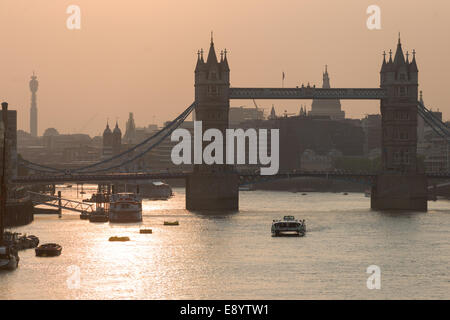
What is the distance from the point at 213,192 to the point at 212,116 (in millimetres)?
8693

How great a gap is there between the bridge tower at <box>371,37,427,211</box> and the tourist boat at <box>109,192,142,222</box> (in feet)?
100

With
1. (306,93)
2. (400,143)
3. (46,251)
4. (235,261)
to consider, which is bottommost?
(235,261)

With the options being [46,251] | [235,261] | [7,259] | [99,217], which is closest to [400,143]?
[99,217]

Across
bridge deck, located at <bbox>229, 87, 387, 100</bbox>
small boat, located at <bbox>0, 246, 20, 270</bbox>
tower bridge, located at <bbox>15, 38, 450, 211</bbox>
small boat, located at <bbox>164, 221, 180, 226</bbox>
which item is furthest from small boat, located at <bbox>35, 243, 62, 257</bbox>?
bridge deck, located at <bbox>229, 87, 387, 100</bbox>

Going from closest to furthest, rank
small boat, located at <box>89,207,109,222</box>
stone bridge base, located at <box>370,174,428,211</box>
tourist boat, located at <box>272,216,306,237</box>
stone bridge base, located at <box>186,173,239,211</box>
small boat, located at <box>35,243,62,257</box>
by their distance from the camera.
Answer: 1. small boat, located at <box>35,243,62,257</box>
2. tourist boat, located at <box>272,216,306,237</box>
3. small boat, located at <box>89,207,109,222</box>
4. stone bridge base, located at <box>186,173,239,211</box>
5. stone bridge base, located at <box>370,174,428,211</box>

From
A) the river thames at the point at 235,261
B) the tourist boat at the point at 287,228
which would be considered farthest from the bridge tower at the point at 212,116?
the tourist boat at the point at 287,228

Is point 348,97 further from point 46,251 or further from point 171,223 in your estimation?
point 46,251

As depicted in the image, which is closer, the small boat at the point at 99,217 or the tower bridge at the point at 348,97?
the small boat at the point at 99,217

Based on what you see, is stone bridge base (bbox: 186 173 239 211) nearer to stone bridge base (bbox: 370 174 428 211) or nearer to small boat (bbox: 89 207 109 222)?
small boat (bbox: 89 207 109 222)

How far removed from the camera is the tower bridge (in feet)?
473

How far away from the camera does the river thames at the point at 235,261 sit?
7419 centimetres

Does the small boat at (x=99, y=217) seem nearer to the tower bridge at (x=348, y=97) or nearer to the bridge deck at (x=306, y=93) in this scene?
the tower bridge at (x=348, y=97)

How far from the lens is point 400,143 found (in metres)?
150

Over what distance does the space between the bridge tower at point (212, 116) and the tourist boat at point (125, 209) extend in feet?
41.6
